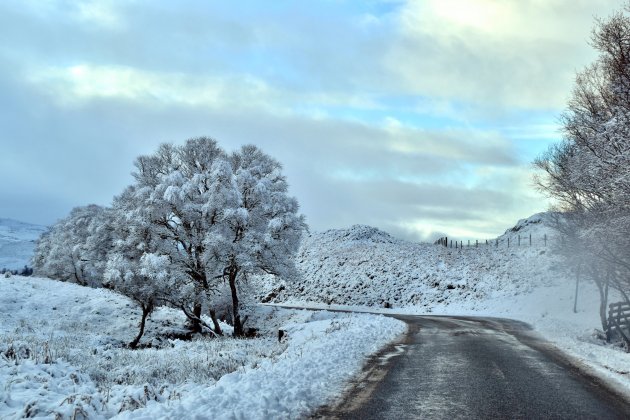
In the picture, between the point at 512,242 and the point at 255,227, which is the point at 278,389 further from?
the point at 512,242

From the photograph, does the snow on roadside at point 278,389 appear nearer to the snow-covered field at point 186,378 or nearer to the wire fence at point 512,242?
the snow-covered field at point 186,378

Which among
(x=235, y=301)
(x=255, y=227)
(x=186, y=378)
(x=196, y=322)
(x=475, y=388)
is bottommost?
(x=196, y=322)

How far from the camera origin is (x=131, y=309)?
120ft

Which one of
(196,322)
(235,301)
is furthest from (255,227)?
(196,322)

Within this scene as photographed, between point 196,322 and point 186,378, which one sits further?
point 196,322

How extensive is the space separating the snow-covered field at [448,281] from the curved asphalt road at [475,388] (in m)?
17.4

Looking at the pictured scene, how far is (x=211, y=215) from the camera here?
91.1ft

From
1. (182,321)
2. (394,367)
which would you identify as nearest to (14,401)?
(394,367)

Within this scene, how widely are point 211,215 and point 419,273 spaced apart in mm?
36534

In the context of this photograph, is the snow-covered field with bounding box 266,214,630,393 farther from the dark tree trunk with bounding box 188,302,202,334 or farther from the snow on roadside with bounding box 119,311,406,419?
the dark tree trunk with bounding box 188,302,202,334

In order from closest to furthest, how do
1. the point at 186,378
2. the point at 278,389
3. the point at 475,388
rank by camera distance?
1. the point at 278,389
2. the point at 475,388
3. the point at 186,378

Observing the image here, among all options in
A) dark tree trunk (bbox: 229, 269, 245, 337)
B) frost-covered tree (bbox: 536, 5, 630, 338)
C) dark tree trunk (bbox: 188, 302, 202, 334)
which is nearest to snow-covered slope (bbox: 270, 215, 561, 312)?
dark tree trunk (bbox: 229, 269, 245, 337)

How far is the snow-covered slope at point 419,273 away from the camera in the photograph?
166 feet

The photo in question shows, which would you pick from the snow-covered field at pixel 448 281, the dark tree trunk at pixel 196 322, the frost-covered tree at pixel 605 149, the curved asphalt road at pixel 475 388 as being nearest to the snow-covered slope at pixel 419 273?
the snow-covered field at pixel 448 281
